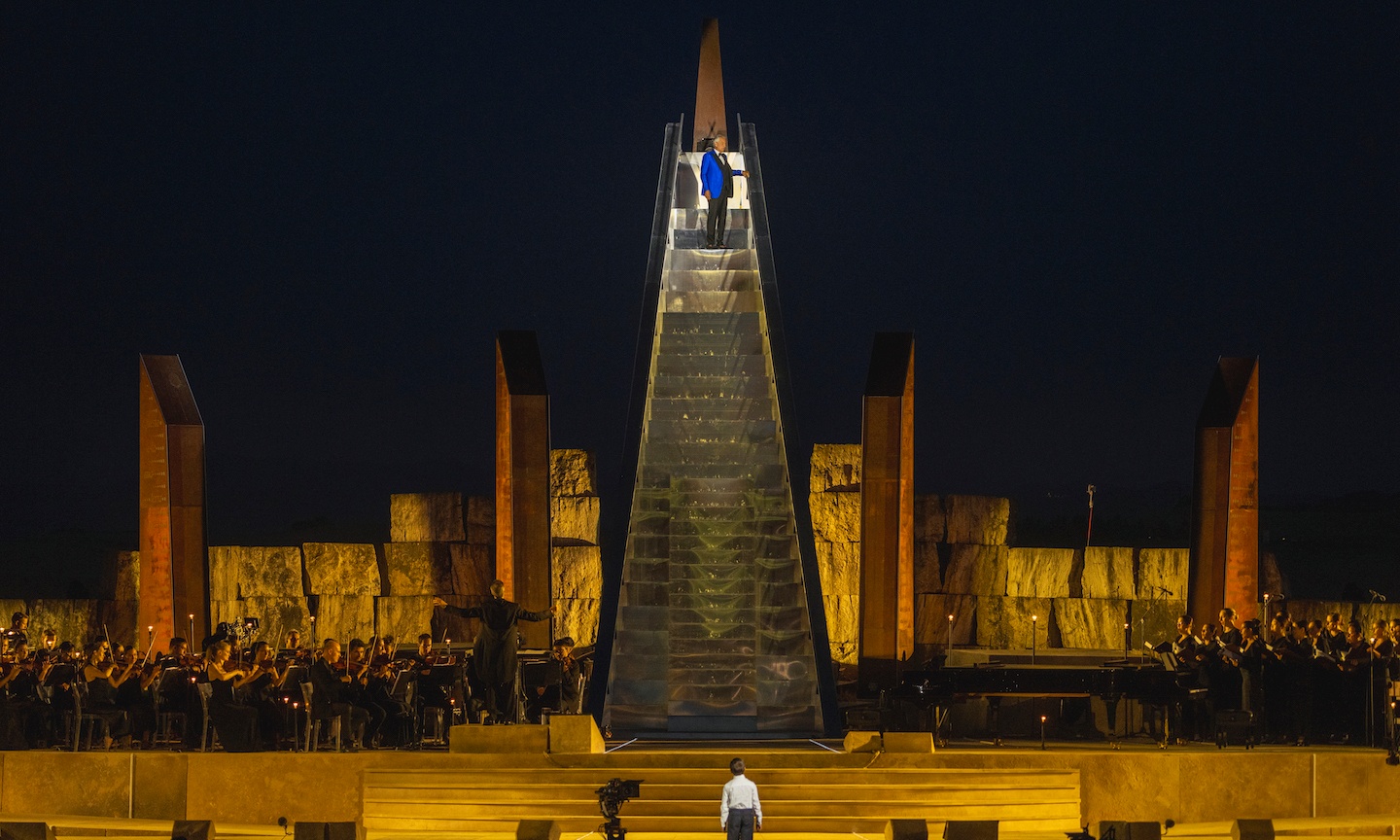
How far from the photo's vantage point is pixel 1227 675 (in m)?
15.9

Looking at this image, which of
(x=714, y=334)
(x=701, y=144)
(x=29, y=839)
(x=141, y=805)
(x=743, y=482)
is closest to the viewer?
(x=29, y=839)

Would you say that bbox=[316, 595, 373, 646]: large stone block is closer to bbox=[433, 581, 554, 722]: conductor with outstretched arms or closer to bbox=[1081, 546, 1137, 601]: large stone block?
bbox=[433, 581, 554, 722]: conductor with outstretched arms

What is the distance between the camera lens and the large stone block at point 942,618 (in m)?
23.4

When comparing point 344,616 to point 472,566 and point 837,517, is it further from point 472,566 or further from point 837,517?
point 837,517

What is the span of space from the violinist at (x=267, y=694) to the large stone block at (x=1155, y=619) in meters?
10.9

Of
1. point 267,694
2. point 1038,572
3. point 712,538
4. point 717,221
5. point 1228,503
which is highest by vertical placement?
point 717,221

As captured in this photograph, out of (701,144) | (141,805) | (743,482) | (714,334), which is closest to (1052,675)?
(743,482)

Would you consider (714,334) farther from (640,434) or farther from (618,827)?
(618,827)

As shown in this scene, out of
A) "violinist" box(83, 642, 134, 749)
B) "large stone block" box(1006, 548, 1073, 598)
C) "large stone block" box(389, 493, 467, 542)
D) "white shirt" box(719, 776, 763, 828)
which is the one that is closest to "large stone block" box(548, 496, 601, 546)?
"large stone block" box(389, 493, 467, 542)

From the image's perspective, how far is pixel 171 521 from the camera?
19484 mm

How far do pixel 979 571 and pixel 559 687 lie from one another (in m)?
8.33

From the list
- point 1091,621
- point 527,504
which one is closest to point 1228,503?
point 1091,621

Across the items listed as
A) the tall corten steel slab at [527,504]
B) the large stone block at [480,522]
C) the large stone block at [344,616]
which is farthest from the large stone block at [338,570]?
the tall corten steel slab at [527,504]

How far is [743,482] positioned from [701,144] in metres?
5.68
